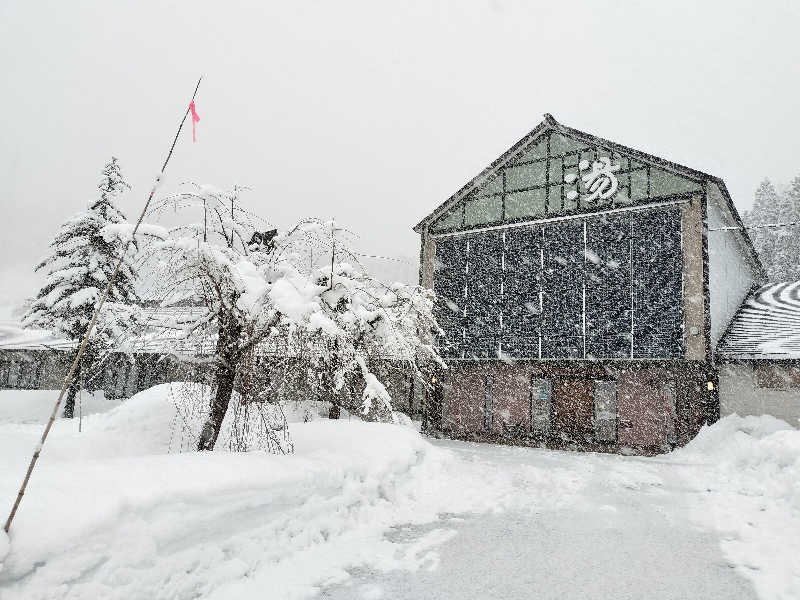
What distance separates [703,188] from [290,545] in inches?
668

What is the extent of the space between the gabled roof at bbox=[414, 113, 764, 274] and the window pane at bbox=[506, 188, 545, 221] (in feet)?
4.72

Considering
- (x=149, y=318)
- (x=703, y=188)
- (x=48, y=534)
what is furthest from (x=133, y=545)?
(x=703, y=188)

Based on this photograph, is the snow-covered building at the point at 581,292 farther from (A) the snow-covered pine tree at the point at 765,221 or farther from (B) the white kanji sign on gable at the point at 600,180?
(A) the snow-covered pine tree at the point at 765,221

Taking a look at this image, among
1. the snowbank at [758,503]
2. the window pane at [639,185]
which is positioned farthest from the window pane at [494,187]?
the snowbank at [758,503]

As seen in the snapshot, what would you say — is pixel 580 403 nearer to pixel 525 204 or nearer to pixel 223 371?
pixel 525 204

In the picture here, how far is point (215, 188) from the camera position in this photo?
682cm

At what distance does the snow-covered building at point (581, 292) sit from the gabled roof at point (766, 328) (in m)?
0.49

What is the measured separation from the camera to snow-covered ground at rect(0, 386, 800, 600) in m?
3.67

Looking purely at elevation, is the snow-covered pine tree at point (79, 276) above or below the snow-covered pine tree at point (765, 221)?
below

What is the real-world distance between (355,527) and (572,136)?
676 inches

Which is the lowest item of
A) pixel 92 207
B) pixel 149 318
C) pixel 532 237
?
pixel 149 318

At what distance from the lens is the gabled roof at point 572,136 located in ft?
56.2

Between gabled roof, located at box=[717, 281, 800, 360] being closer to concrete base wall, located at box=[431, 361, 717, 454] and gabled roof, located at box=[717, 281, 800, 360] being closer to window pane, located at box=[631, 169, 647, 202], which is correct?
concrete base wall, located at box=[431, 361, 717, 454]

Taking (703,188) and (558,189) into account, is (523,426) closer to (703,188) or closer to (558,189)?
(558,189)
